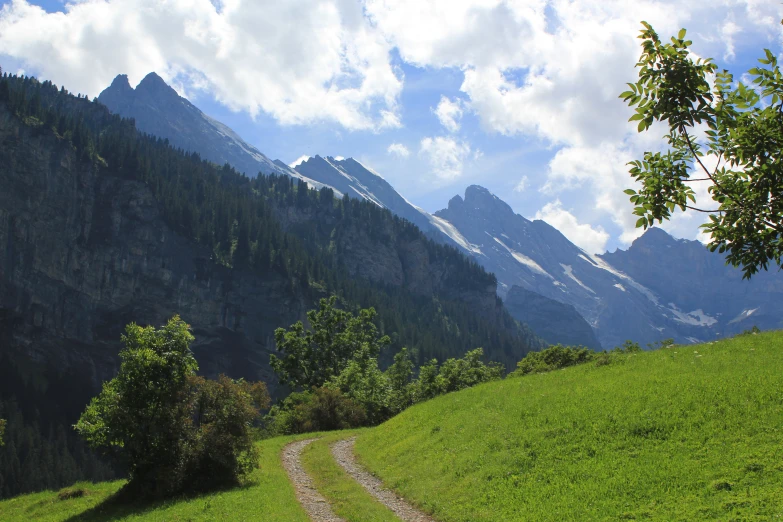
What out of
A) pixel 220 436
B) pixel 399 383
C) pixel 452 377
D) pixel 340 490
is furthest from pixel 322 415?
pixel 340 490

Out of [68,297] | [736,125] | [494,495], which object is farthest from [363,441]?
[68,297]

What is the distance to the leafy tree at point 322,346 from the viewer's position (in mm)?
74188

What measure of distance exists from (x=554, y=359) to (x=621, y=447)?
22.3 metres

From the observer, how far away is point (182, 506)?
2255 centimetres

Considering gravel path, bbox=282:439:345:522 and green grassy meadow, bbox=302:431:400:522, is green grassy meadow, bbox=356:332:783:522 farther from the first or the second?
gravel path, bbox=282:439:345:522

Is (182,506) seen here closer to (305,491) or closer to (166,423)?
(166,423)

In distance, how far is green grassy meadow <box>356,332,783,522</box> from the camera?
14.8 meters

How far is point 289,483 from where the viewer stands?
26812 mm

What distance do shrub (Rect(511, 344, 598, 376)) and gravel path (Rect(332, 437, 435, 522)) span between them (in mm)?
14287

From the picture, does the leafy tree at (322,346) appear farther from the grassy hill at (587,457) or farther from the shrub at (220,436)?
the shrub at (220,436)

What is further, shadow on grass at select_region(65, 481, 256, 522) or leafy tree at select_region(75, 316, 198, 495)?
leafy tree at select_region(75, 316, 198, 495)

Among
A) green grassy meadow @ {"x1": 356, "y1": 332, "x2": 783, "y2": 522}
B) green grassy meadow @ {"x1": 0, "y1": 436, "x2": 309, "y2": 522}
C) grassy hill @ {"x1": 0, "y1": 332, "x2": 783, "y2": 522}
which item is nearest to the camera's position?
green grassy meadow @ {"x1": 356, "y1": 332, "x2": 783, "y2": 522}

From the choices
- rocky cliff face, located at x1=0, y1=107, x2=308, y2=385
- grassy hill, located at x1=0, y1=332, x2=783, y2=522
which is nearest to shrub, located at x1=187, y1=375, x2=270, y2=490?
grassy hill, located at x1=0, y1=332, x2=783, y2=522

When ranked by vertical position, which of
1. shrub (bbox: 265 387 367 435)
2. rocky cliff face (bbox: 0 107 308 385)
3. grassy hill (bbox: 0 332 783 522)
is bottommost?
shrub (bbox: 265 387 367 435)
